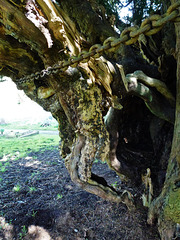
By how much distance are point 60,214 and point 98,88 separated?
2.32 m

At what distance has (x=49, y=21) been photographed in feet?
4.51

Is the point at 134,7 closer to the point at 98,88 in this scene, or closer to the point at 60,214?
the point at 98,88

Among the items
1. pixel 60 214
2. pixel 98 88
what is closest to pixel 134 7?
pixel 98 88

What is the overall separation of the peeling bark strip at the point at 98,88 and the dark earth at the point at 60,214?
1.22 ft

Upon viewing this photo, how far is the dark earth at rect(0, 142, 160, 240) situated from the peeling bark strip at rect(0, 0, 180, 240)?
0.37m

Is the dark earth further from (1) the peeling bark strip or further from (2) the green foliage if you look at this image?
(2) the green foliage

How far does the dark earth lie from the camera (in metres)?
2.47

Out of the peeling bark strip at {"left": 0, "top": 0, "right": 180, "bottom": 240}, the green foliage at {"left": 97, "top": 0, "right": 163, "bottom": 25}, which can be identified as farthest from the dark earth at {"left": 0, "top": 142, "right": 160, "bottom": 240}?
the green foliage at {"left": 97, "top": 0, "right": 163, "bottom": 25}

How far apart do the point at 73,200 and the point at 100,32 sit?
3053mm

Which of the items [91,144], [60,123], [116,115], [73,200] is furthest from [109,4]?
[73,200]

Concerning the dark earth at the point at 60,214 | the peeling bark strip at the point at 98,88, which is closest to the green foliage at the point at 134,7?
the peeling bark strip at the point at 98,88

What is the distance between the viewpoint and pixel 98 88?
1767 mm

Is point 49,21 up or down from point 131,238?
up

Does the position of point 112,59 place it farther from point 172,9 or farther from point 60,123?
point 172,9
